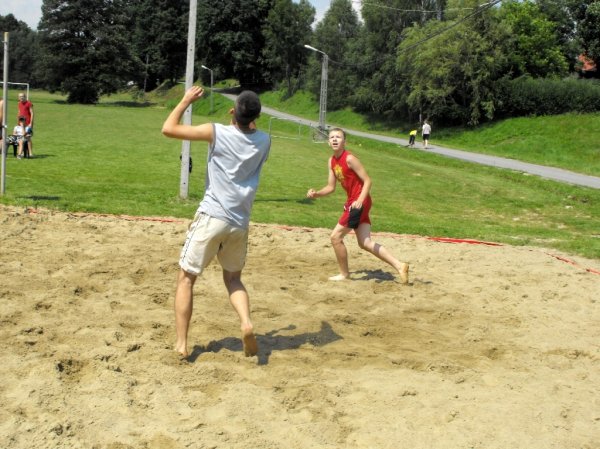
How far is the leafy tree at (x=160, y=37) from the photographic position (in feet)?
305

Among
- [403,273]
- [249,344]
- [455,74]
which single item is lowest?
[249,344]

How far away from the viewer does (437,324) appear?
22.5 feet

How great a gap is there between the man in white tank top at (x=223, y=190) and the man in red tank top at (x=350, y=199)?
2640 millimetres

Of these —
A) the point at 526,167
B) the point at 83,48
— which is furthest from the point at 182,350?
the point at 83,48

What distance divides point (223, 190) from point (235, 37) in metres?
81.8

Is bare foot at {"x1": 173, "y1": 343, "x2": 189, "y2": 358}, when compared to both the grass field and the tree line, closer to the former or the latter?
the grass field

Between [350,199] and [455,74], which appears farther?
[455,74]

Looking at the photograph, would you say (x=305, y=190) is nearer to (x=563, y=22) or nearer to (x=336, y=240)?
(x=336, y=240)

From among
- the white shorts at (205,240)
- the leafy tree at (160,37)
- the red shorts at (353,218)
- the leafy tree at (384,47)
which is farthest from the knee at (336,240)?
the leafy tree at (160,37)

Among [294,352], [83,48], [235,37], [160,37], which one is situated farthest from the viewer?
[160,37]

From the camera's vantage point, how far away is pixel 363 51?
6394 centimetres

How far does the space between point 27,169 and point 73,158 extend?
333cm

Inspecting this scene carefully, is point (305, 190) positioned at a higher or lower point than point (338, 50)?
lower

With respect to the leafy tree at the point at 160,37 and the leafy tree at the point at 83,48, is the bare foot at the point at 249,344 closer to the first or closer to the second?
the leafy tree at the point at 83,48
